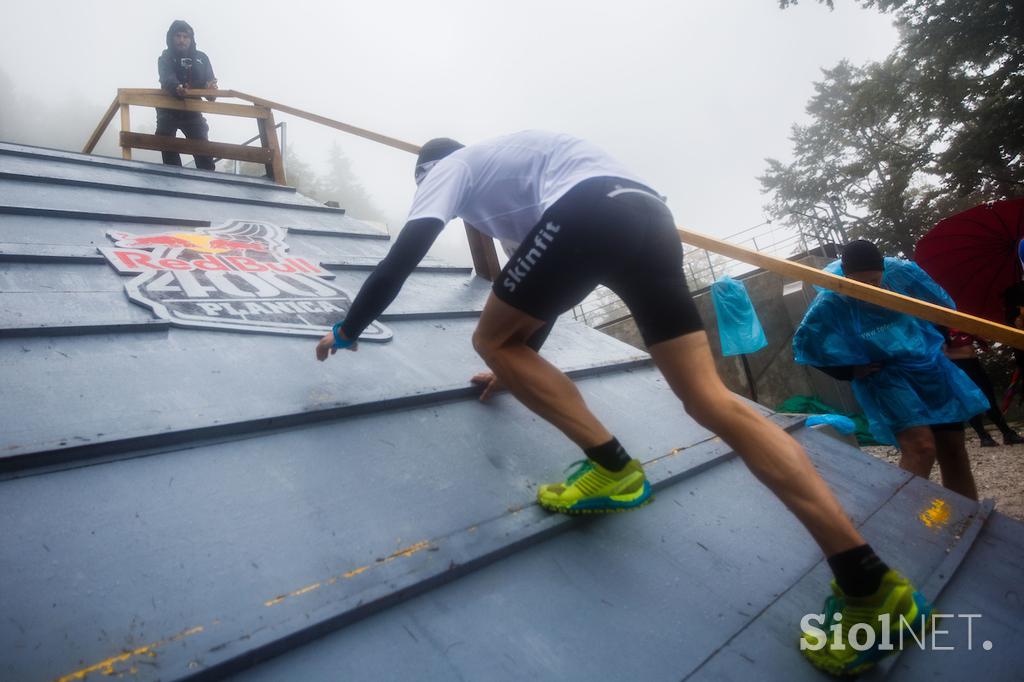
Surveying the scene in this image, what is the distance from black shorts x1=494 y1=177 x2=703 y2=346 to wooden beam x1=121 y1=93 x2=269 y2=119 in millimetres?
5420

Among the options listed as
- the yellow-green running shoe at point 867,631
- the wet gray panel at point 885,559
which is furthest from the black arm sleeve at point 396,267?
the yellow-green running shoe at point 867,631

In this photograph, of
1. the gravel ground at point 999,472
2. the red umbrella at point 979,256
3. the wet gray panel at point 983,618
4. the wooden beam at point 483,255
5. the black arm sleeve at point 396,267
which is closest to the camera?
the wet gray panel at point 983,618

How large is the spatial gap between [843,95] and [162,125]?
37358mm

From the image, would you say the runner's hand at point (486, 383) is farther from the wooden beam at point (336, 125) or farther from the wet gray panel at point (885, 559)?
the wooden beam at point (336, 125)

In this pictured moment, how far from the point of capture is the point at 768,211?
31.8 m

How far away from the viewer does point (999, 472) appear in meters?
4.75

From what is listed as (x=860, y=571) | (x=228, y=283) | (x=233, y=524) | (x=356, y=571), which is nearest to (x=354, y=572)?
(x=356, y=571)

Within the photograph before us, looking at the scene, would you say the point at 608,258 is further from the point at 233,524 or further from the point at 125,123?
the point at 125,123

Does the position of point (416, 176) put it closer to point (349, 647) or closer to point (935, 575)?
point (349, 647)

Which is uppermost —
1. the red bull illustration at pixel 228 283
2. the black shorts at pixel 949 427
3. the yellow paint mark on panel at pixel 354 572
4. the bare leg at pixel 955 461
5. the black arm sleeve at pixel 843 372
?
the red bull illustration at pixel 228 283

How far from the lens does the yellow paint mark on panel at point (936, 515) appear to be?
1757mm

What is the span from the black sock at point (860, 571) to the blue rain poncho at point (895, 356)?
201cm

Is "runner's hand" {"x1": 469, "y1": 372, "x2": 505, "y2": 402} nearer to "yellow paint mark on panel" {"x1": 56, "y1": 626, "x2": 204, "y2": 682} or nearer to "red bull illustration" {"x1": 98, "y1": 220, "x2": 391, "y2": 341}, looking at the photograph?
"red bull illustration" {"x1": 98, "y1": 220, "x2": 391, "y2": 341}

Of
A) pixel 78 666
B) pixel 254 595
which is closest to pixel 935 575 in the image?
pixel 254 595
